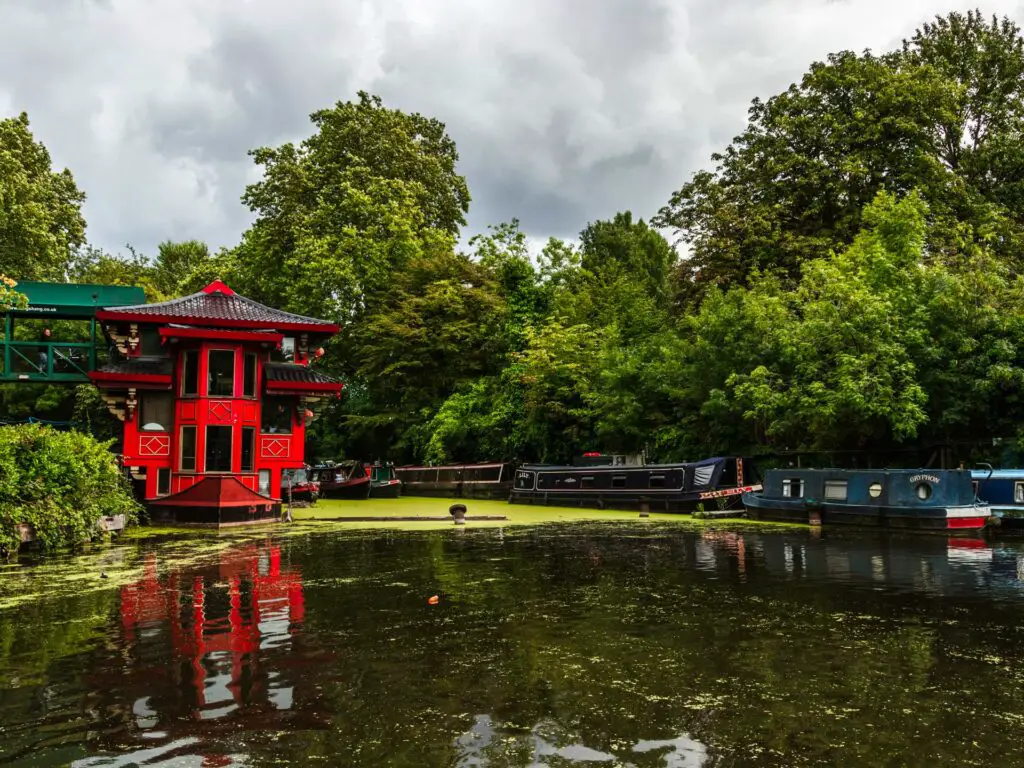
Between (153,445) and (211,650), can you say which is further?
(153,445)

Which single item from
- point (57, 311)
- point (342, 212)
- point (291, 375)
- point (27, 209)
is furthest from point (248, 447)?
point (27, 209)

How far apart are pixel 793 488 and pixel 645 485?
6356mm

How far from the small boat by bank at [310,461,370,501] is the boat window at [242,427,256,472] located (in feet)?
33.2

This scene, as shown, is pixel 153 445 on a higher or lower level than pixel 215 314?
lower

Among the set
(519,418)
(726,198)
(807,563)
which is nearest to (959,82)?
(726,198)

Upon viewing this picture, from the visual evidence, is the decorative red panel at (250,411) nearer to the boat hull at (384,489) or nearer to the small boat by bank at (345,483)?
the small boat by bank at (345,483)

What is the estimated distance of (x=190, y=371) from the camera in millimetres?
28672

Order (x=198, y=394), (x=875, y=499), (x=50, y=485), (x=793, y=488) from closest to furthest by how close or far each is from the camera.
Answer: (x=50, y=485) < (x=875, y=499) < (x=793, y=488) < (x=198, y=394)

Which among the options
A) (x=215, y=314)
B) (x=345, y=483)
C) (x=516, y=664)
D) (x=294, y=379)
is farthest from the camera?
(x=345, y=483)

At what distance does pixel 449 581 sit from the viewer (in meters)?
13.5

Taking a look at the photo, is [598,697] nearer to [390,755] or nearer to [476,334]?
[390,755]

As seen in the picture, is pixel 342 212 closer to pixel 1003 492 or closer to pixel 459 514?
pixel 459 514

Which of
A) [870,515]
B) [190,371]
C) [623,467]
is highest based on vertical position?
[190,371]

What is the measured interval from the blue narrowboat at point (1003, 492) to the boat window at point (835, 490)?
338cm
